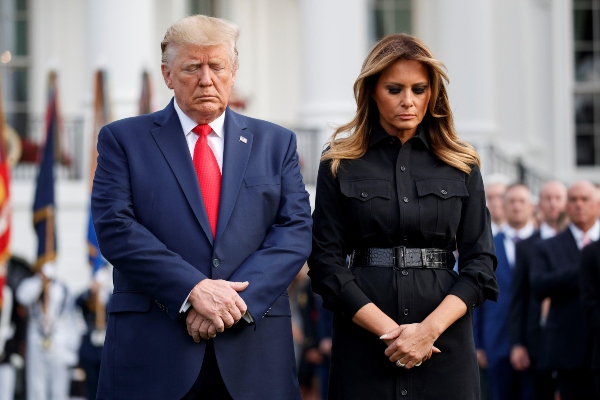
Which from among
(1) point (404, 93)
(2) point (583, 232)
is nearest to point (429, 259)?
(1) point (404, 93)

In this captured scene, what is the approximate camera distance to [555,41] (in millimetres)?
19750

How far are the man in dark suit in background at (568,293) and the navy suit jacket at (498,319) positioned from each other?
97cm

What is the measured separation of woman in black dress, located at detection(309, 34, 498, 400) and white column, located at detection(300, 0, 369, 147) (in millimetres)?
10931

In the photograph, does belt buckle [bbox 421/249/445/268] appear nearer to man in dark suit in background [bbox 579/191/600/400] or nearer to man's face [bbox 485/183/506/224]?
man in dark suit in background [bbox 579/191/600/400]

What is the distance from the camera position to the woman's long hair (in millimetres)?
5215

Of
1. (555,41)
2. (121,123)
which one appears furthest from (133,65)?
(121,123)

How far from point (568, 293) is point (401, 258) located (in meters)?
4.00

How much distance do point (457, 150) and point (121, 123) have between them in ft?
4.80

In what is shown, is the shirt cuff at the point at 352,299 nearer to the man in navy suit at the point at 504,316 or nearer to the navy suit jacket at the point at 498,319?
the man in navy suit at the point at 504,316

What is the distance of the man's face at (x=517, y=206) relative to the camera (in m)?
10.3

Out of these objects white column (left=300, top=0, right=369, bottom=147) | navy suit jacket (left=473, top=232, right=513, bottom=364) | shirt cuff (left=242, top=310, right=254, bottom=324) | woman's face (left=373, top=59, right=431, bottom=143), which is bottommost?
navy suit jacket (left=473, top=232, right=513, bottom=364)

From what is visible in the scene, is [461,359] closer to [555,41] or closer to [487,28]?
[487,28]

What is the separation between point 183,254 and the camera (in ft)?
16.5

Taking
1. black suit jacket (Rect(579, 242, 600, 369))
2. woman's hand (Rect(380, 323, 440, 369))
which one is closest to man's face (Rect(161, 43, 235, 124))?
woman's hand (Rect(380, 323, 440, 369))
